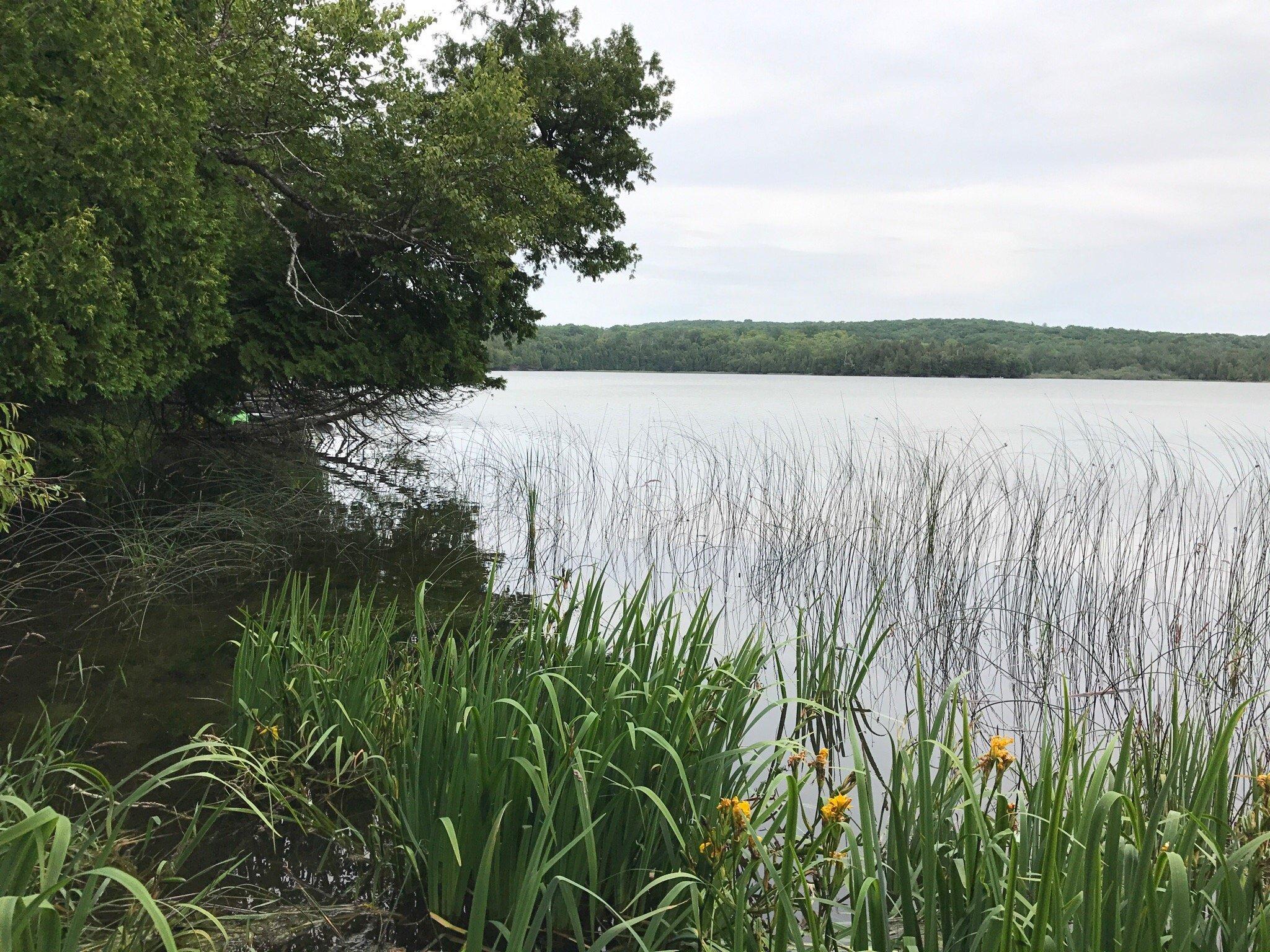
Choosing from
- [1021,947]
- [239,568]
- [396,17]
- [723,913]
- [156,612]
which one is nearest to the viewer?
[1021,947]

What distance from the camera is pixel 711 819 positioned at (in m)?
2.74

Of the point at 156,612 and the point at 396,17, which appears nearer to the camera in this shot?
the point at 156,612

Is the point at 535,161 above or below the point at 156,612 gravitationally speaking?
above

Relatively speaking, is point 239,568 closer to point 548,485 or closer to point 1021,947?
point 548,485

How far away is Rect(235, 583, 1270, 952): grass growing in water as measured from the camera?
6.32 ft

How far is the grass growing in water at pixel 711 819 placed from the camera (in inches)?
75.8

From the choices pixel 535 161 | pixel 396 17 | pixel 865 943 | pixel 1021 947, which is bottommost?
pixel 865 943

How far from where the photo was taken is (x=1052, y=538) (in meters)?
8.30

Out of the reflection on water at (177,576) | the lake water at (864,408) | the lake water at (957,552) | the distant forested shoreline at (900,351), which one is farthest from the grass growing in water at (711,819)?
the distant forested shoreline at (900,351)

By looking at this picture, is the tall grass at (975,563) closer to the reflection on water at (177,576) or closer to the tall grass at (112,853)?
the reflection on water at (177,576)

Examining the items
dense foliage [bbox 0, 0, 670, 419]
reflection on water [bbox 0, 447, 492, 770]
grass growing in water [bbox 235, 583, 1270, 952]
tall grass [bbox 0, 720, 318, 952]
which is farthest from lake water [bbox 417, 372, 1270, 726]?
dense foliage [bbox 0, 0, 670, 419]

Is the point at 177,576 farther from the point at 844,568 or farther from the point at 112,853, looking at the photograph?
the point at 844,568

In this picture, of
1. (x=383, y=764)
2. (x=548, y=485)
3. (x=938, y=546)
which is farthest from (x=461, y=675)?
(x=548, y=485)

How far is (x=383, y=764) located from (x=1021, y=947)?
1.99m
